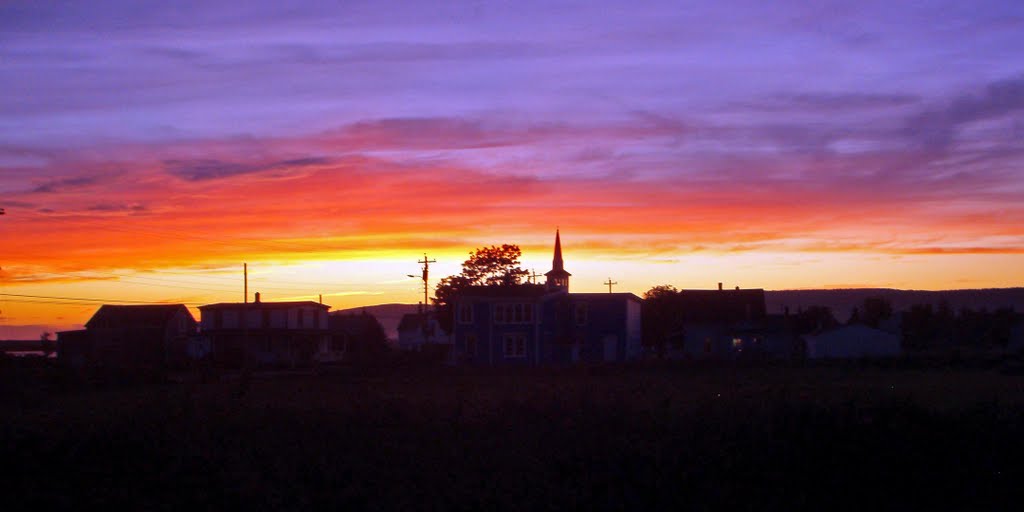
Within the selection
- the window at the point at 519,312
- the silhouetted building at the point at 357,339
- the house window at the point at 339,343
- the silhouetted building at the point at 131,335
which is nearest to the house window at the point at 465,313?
the window at the point at 519,312

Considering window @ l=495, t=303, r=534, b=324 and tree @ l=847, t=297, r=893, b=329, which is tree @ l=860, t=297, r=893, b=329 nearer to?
tree @ l=847, t=297, r=893, b=329

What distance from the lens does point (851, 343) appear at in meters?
67.9

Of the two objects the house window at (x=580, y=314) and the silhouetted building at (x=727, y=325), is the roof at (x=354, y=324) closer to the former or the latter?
the house window at (x=580, y=314)

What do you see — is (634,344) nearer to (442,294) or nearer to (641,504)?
(442,294)

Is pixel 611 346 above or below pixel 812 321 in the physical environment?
below

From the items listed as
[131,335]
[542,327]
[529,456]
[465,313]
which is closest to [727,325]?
[542,327]

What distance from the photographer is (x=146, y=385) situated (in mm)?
39219

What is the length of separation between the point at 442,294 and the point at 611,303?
34.6m

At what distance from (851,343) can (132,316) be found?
182 feet

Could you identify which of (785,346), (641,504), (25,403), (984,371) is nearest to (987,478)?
(641,504)

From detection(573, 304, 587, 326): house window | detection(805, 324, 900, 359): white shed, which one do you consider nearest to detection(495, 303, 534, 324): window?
detection(573, 304, 587, 326): house window

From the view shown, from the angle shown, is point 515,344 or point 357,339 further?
point 357,339

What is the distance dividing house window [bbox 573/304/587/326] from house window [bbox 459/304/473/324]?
707 centimetres

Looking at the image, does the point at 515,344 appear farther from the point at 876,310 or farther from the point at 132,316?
the point at 876,310
